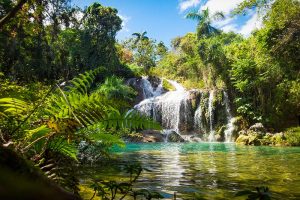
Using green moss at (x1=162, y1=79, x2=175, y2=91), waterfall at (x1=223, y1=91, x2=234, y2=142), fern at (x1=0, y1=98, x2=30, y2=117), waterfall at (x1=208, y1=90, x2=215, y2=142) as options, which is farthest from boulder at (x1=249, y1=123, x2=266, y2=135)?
fern at (x1=0, y1=98, x2=30, y2=117)

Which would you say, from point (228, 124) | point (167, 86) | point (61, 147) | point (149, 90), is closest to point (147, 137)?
point (228, 124)

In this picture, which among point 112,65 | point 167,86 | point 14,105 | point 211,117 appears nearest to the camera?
point 14,105

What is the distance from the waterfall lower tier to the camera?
93.0 ft

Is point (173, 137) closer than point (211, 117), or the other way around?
point (173, 137)

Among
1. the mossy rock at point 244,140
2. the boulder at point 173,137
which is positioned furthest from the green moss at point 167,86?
the mossy rock at point 244,140

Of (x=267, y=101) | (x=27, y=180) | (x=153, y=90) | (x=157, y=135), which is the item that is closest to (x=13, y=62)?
(x=157, y=135)

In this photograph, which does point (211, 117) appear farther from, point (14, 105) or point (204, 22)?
point (14, 105)

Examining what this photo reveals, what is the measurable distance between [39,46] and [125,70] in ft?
37.4

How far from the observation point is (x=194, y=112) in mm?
29172

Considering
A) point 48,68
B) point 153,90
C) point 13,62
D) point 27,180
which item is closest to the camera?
point 27,180

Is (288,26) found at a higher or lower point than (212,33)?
lower

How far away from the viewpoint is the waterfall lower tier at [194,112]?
28.3m

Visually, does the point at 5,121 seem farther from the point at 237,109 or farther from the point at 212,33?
the point at 212,33

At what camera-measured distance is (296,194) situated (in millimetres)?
4434
